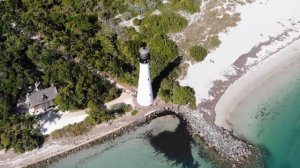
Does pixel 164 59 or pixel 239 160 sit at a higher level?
pixel 164 59

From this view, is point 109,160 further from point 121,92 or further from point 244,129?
point 244,129

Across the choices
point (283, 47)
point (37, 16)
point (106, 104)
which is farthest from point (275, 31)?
point (37, 16)

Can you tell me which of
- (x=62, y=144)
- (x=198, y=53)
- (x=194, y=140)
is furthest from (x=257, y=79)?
(x=62, y=144)

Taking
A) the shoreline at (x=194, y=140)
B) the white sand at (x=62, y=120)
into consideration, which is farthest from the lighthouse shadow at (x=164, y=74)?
the white sand at (x=62, y=120)

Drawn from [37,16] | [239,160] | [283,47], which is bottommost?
[239,160]

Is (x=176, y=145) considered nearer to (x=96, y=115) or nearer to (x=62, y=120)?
(x=96, y=115)

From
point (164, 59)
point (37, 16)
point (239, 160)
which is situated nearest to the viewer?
point (239, 160)
